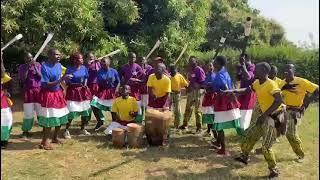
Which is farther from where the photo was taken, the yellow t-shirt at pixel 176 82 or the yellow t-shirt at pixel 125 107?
the yellow t-shirt at pixel 176 82

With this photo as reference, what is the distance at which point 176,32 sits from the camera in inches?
722

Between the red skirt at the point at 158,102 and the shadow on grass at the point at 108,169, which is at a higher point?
the red skirt at the point at 158,102

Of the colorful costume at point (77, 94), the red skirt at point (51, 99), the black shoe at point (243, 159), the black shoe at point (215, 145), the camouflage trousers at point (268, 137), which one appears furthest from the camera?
the colorful costume at point (77, 94)

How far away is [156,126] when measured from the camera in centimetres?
984

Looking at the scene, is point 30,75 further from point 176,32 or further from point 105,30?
point 176,32

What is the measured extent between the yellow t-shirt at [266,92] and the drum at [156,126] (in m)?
2.30

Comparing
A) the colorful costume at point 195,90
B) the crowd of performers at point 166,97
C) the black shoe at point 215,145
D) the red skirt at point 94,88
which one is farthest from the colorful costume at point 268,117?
the red skirt at point 94,88

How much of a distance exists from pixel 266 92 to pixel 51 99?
403 centimetres

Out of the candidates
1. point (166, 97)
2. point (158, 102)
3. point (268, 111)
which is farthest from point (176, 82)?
point (268, 111)

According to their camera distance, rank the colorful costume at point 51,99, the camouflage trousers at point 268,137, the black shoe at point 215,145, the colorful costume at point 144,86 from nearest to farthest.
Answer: the camouflage trousers at point 268,137 < the colorful costume at point 51,99 < the black shoe at point 215,145 < the colorful costume at point 144,86

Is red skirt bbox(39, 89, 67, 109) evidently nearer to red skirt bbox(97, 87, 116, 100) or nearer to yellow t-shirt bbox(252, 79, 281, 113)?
red skirt bbox(97, 87, 116, 100)

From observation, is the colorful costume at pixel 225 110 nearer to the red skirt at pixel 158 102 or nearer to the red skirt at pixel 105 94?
the red skirt at pixel 158 102

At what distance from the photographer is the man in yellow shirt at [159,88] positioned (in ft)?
32.8

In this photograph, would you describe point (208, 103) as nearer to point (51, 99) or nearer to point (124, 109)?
point (124, 109)
